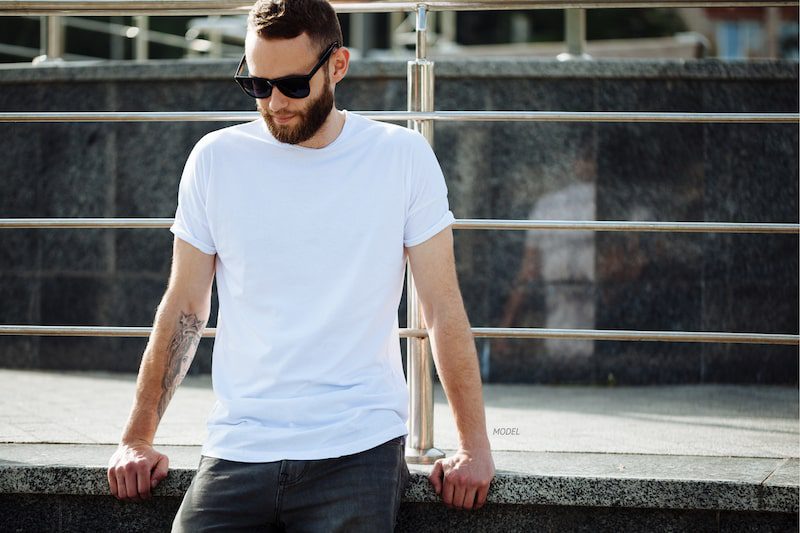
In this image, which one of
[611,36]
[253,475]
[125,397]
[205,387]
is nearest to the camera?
[253,475]

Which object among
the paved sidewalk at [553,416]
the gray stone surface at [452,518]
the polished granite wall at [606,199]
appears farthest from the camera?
the polished granite wall at [606,199]

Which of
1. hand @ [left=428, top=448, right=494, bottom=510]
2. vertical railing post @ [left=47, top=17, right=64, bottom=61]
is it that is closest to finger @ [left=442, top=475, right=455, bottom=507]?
hand @ [left=428, top=448, right=494, bottom=510]

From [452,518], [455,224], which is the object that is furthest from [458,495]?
[455,224]

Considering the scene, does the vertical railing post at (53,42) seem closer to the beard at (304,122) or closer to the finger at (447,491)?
the beard at (304,122)

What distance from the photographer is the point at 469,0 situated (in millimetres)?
3248

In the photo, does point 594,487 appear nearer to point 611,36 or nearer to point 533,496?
point 533,496

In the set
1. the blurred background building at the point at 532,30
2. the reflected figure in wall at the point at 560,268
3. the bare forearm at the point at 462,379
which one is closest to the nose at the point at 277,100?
the bare forearm at the point at 462,379

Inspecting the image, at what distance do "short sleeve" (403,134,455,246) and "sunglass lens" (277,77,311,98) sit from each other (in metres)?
0.32

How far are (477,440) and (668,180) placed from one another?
3.62 meters

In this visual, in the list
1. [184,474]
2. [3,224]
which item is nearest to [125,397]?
[3,224]

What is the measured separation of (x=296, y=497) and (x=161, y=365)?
550mm

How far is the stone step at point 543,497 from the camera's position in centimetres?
292

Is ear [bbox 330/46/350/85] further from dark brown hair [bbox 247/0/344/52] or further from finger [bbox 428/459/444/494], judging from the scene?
finger [bbox 428/459/444/494]

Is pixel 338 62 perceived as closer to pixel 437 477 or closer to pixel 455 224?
pixel 455 224
